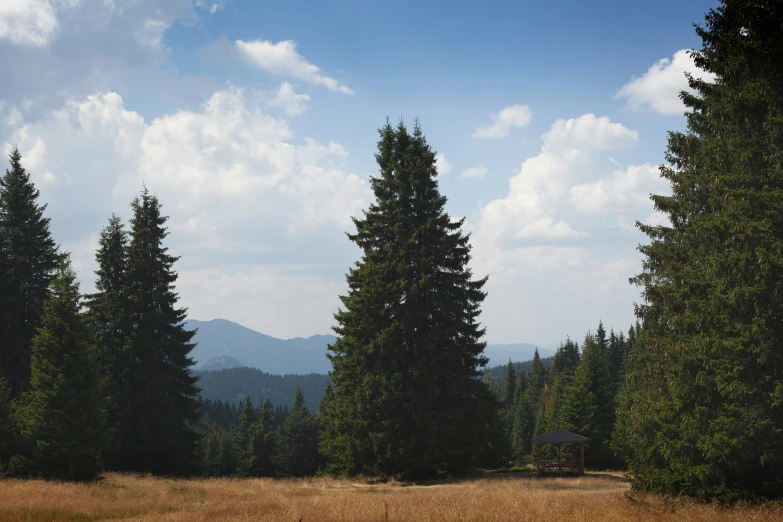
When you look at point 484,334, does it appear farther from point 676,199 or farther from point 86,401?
point 86,401

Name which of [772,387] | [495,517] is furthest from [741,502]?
[495,517]

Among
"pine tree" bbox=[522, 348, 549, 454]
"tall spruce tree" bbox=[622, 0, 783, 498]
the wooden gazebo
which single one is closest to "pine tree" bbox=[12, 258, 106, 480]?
"tall spruce tree" bbox=[622, 0, 783, 498]

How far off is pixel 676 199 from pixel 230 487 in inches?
845

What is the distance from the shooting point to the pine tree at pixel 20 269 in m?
30.7

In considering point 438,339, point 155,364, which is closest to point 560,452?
point 438,339

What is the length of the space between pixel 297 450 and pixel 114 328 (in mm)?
47856

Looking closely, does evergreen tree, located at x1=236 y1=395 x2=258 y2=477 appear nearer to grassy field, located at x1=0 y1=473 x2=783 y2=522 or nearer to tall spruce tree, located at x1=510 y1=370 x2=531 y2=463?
tall spruce tree, located at x1=510 y1=370 x2=531 y2=463

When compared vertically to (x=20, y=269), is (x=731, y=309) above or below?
below

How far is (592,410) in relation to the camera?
40.7 metres

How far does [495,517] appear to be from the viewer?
12.6 m

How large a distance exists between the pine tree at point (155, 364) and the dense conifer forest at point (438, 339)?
0.33 feet

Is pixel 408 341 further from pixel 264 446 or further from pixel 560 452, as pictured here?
pixel 264 446

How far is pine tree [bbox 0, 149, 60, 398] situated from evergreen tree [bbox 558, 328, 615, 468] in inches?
1449

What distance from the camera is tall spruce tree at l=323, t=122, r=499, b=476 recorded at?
26688 millimetres
